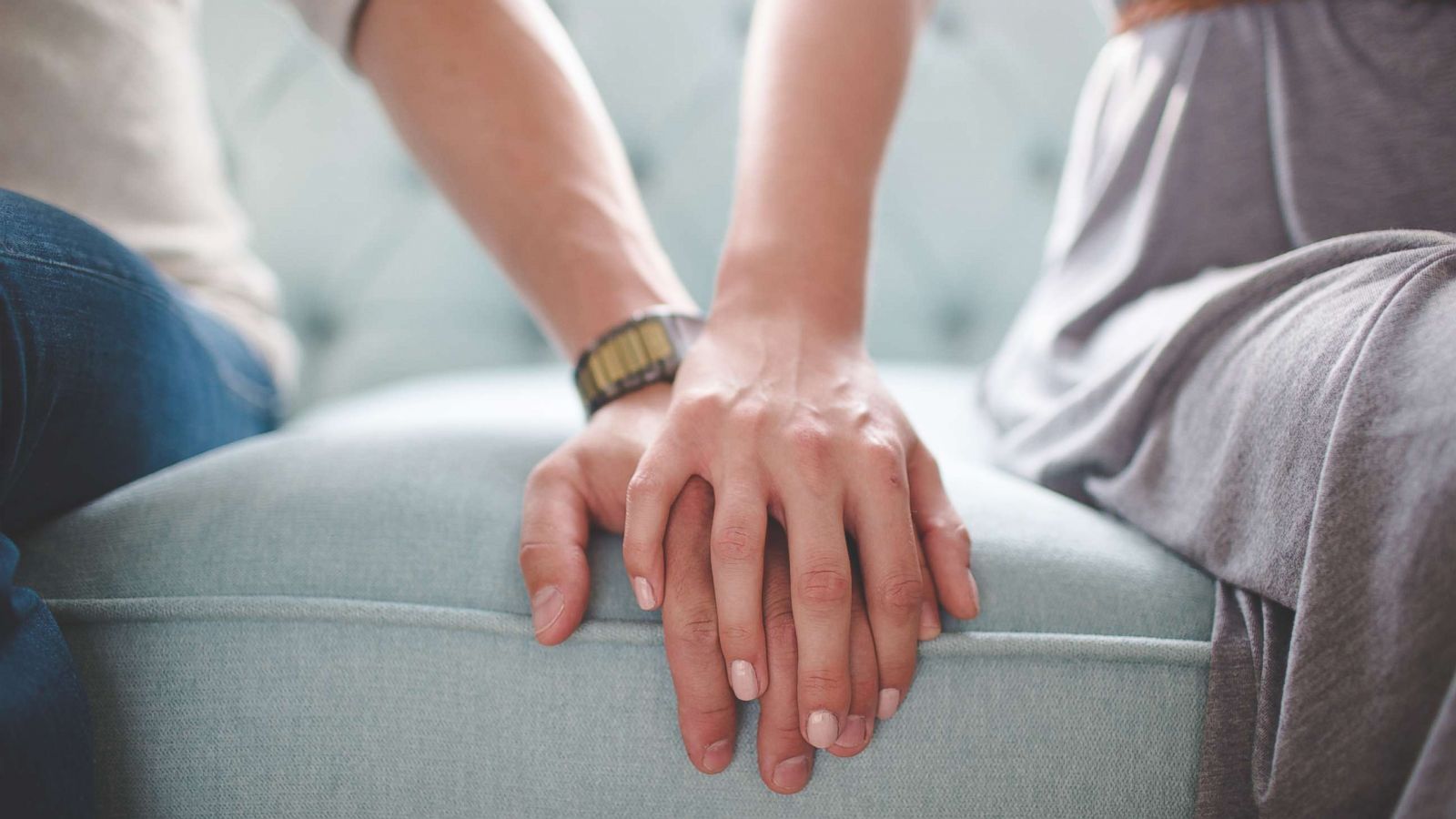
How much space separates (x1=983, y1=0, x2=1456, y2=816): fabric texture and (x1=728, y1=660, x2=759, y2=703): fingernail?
16 cm

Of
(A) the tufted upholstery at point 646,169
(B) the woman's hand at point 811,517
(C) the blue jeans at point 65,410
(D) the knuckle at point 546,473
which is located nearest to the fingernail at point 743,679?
(B) the woman's hand at point 811,517

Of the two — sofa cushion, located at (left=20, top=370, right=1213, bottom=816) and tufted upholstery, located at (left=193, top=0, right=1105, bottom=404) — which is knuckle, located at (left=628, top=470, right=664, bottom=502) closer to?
sofa cushion, located at (left=20, top=370, right=1213, bottom=816)

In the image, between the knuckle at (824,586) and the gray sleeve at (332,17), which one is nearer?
the knuckle at (824,586)

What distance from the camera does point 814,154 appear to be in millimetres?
427

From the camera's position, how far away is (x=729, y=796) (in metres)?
0.30

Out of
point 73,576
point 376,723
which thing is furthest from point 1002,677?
point 73,576

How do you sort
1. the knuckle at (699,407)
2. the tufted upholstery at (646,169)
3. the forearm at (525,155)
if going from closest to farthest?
the knuckle at (699,407)
the forearm at (525,155)
the tufted upholstery at (646,169)

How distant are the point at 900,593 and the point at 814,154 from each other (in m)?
0.23

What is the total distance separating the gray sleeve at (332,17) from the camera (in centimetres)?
48

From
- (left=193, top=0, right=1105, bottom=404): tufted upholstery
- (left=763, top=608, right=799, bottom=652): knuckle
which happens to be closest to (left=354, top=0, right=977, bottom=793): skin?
(left=763, top=608, right=799, bottom=652): knuckle

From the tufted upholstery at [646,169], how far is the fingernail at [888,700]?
551 mm

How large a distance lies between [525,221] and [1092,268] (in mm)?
346

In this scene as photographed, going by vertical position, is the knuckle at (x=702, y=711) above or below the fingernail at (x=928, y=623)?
below

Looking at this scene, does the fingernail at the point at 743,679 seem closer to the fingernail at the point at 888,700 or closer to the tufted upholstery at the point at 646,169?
the fingernail at the point at 888,700
